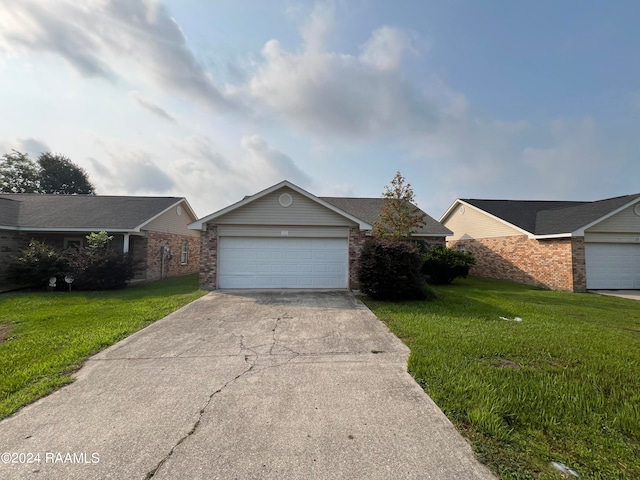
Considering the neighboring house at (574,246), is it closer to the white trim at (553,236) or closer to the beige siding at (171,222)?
the white trim at (553,236)

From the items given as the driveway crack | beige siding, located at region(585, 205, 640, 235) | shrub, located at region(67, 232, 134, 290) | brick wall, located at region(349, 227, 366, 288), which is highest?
beige siding, located at region(585, 205, 640, 235)

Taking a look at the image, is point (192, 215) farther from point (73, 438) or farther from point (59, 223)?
point (73, 438)

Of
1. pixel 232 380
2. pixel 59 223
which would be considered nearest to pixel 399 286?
pixel 232 380

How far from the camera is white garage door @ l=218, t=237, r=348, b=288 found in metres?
11.0

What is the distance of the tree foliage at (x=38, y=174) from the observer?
33469mm

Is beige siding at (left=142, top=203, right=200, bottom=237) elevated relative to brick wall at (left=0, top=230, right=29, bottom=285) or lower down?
elevated

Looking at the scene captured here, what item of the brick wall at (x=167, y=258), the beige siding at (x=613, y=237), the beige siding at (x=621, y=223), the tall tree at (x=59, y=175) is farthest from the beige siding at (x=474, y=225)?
the tall tree at (x=59, y=175)

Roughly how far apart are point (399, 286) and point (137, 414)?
7197 millimetres

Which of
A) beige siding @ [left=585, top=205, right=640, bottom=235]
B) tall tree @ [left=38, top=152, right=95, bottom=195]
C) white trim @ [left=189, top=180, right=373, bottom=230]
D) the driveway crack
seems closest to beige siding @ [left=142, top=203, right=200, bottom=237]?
white trim @ [left=189, top=180, right=373, bottom=230]

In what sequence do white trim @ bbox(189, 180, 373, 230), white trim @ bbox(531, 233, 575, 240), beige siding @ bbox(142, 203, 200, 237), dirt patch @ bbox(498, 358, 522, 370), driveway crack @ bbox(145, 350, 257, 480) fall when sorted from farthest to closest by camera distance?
beige siding @ bbox(142, 203, 200, 237) → white trim @ bbox(531, 233, 575, 240) → white trim @ bbox(189, 180, 373, 230) → dirt patch @ bbox(498, 358, 522, 370) → driveway crack @ bbox(145, 350, 257, 480)

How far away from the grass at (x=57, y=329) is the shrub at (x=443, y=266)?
10151mm

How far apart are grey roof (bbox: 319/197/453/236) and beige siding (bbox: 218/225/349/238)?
3416 millimetres

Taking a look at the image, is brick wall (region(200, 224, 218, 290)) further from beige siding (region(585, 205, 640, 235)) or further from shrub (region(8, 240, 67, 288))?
beige siding (region(585, 205, 640, 235))

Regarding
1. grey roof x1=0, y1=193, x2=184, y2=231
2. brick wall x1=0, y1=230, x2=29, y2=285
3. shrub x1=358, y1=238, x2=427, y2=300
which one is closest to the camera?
shrub x1=358, y1=238, x2=427, y2=300
